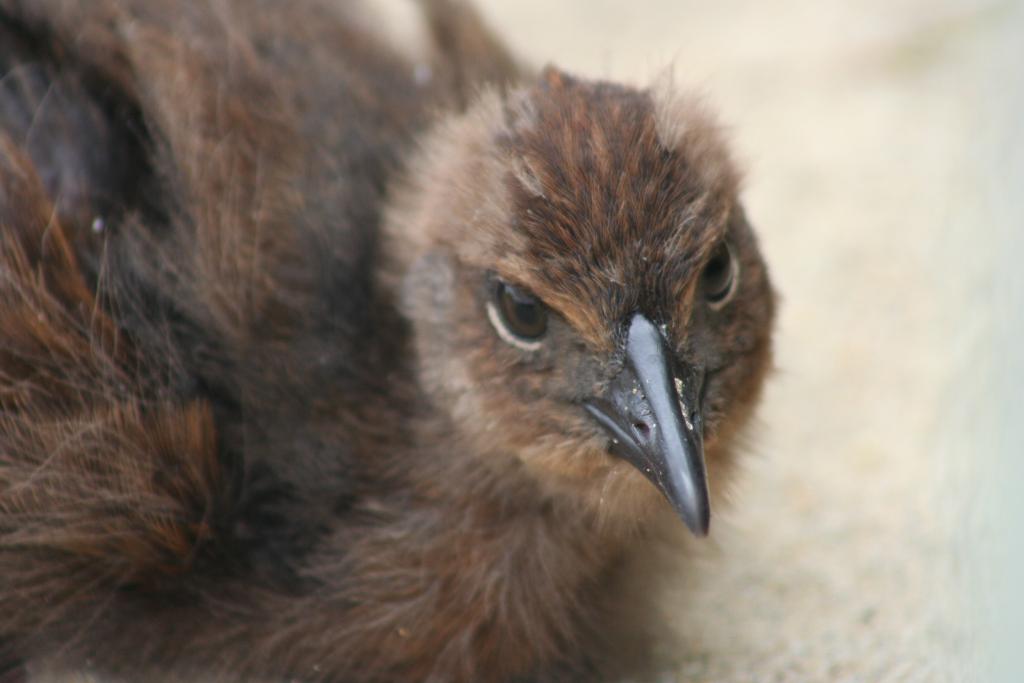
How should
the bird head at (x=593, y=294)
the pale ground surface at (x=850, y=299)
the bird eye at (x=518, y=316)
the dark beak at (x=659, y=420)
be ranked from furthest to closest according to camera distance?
the pale ground surface at (x=850, y=299) < the bird eye at (x=518, y=316) < the bird head at (x=593, y=294) < the dark beak at (x=659, y=420)

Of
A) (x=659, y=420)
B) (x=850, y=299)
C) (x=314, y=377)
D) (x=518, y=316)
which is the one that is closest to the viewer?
(x=659, y=420)

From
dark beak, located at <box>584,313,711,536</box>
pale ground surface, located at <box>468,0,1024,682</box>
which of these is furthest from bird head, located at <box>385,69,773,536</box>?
pale ground surface, located at <box>468,0,1024,682</box>

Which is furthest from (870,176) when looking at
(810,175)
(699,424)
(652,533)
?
(699,424)

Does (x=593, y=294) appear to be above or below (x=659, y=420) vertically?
above

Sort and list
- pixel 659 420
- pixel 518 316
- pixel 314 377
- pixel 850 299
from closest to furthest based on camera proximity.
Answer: pixel 659 420
pixel 518 316
pixel 314 377
pixel 850 299

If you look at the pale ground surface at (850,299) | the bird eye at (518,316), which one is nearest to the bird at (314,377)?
the bird eye at (518,316)

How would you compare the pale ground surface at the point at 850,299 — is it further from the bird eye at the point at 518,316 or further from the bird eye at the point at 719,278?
the bird eye at the point at 518,316

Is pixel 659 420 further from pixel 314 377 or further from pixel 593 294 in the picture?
pixel 314 377

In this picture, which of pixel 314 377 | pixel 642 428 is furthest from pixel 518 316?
pixel 314 377
